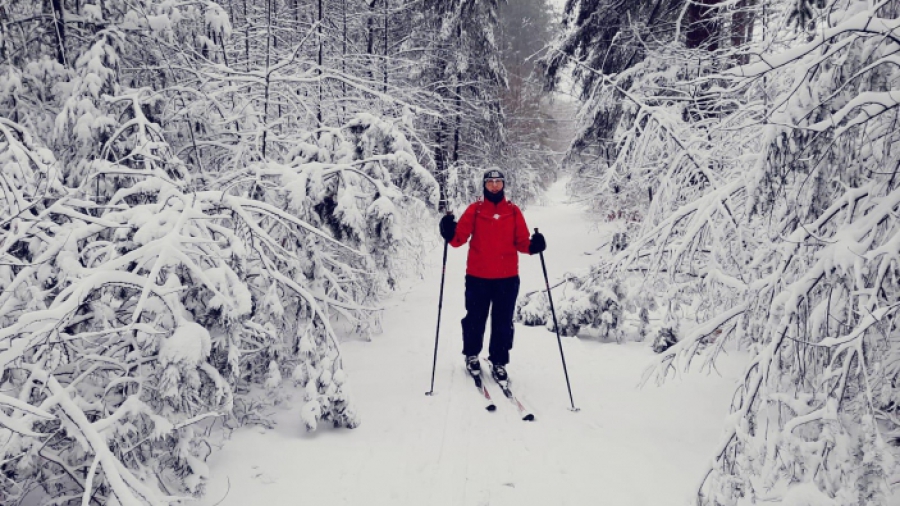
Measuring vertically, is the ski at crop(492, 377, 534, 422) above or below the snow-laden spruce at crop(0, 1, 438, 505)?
below

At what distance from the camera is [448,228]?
18.6 feet

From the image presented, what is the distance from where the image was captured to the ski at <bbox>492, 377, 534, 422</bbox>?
4.79 m

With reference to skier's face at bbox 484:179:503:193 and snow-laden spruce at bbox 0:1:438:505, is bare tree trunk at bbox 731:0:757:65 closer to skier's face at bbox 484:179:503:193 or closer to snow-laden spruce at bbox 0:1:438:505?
skier's face at bbox 484:179:503:193

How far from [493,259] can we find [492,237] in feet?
0.80

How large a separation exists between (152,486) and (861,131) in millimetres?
4382

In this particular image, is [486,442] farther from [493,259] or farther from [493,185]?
[493,185]

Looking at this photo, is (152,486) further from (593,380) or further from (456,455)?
(593,380)

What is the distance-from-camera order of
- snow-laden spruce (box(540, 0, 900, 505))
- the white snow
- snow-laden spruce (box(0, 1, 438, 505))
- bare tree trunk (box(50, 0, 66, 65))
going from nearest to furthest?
snow-laden spruce (box(540, 0, 900, 505)), snow-laden spruce (box(0, 1, 438, 505)), the white snow, bare tree trunk (box(50, 0, 66, 65))

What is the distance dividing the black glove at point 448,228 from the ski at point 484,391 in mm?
1573

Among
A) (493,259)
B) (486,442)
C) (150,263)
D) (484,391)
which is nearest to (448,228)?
(493,259)

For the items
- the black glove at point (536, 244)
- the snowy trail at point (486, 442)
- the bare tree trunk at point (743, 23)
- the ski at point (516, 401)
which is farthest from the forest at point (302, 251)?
the ski at point (516, 401)

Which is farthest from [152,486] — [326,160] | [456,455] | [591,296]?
[591,296]

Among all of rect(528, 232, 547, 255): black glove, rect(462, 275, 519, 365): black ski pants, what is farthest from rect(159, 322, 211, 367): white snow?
rect(528, 232, 547, 255): black glove

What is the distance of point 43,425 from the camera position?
2605mm
